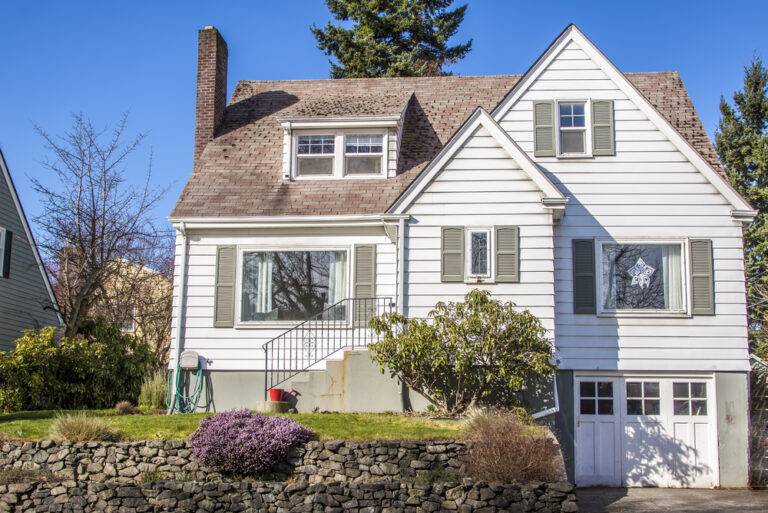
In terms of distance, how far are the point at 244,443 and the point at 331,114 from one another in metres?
8.42

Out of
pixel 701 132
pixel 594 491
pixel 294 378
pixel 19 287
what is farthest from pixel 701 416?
pixel 19 287

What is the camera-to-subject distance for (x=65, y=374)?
61.1ft

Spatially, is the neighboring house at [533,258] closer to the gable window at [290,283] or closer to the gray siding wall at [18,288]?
the gable window at [290,283]

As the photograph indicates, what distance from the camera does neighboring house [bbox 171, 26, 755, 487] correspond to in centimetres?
1501

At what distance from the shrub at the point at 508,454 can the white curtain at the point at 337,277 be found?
5458mm

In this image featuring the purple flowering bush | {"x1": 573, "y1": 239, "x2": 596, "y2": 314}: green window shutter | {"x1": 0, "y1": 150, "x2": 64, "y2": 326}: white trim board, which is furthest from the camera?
{"x1": 0, "y1": 150, "x2": 64, "y2": 326}: white trim board

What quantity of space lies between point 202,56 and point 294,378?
333 inches

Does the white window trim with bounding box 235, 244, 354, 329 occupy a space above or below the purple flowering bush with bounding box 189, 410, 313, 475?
above

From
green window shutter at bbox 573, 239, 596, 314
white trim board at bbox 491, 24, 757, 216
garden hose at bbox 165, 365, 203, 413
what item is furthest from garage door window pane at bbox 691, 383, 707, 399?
garden hose at bbox 165, 365, 203, 413

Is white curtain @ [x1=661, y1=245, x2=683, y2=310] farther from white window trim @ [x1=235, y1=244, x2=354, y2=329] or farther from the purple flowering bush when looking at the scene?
the purple flowering bush

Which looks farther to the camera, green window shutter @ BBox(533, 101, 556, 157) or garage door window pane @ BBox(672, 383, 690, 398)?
green window shutter @ BBox(533, 101, 556, 157)

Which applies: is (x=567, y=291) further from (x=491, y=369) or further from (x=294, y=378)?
(x=294, y=378)

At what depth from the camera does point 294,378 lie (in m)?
15.6

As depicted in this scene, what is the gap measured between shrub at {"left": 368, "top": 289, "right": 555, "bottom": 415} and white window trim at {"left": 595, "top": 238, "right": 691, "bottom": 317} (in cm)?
201
